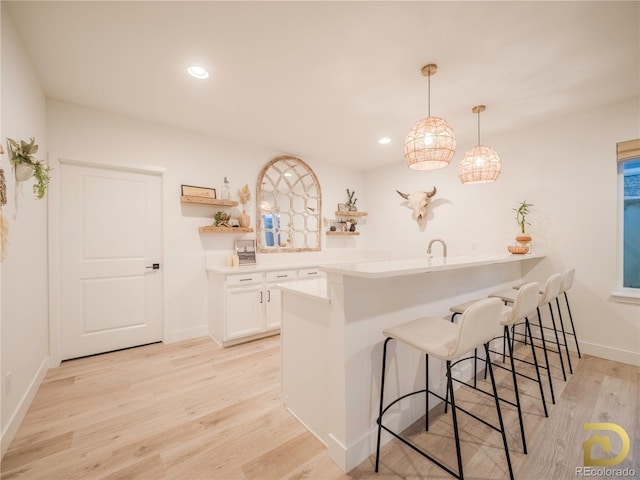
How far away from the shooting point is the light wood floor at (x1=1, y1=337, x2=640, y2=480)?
1.49 meters

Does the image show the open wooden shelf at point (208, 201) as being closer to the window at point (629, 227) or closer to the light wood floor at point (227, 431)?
the light wood floor at point (227, 431)

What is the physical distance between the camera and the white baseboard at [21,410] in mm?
1618

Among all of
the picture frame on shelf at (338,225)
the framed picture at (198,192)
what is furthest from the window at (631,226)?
the framed picture at (198,192)

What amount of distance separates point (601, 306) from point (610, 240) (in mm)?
696

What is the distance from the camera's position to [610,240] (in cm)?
282

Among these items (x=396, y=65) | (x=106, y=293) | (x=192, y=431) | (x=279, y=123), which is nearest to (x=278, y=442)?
(x=192, y=431)

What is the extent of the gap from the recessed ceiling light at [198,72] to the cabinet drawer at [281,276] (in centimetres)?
215

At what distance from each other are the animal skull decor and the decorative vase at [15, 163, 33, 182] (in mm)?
4407

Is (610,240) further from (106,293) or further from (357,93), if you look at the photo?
(106,293)

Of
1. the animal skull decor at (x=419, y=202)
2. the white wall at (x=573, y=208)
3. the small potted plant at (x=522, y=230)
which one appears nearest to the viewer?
the white wall at (x=573, y=208)

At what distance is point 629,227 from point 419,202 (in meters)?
2.31

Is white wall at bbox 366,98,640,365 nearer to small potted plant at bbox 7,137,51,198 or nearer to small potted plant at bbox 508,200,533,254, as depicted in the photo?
small potted plant at bbox 508,200,533,254

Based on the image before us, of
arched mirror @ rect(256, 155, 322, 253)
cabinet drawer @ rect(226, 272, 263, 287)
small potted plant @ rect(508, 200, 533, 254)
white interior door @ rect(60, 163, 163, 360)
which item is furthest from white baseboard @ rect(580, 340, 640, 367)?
white interior door @ rect(60, 163, 163, 360)

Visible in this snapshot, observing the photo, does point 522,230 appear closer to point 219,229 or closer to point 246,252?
point 246,252
